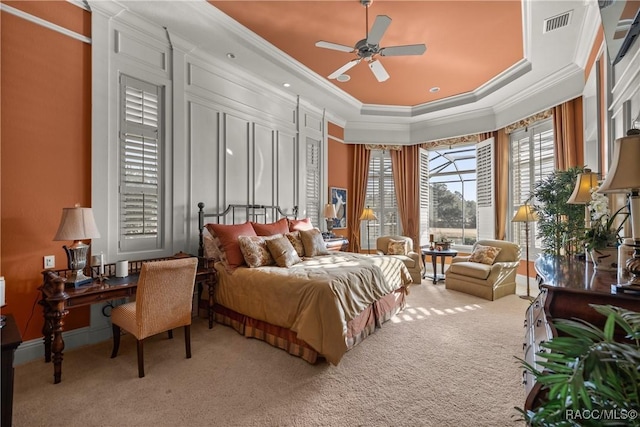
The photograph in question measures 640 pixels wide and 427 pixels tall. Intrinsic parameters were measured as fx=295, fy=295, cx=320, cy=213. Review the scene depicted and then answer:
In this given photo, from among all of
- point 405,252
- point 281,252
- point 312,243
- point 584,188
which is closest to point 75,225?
point 281,252

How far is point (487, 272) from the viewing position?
4500 mm

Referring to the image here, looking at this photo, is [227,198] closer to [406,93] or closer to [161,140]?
[161,140]

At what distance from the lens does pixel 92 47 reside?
2918 millimetres

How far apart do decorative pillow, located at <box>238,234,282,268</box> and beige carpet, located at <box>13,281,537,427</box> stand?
0.81 metres

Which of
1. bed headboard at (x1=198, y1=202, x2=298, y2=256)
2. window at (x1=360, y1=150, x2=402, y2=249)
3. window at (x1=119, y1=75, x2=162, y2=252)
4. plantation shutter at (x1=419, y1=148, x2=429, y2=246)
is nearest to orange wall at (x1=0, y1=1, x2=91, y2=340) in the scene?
window at (x1=119, y1=75, x2=162, y2=252)

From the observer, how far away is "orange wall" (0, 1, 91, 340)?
2.47 metres

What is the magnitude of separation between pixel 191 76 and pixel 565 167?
18.0 feet

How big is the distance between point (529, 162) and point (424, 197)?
6.92 feet

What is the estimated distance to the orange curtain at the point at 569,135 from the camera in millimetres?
4262

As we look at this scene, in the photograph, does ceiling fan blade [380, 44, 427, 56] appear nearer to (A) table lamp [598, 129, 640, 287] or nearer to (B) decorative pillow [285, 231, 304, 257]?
(A) table lamp [598, 129, 640, 287]

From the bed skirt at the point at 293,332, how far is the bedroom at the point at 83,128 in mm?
1150

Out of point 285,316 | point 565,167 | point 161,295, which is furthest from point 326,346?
point 565,167

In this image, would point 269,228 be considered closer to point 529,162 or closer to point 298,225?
point 298,225

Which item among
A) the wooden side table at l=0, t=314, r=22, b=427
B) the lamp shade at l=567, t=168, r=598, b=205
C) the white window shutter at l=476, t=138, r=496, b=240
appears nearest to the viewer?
the wooden side table at l=0, t=314, r=22, b=427
